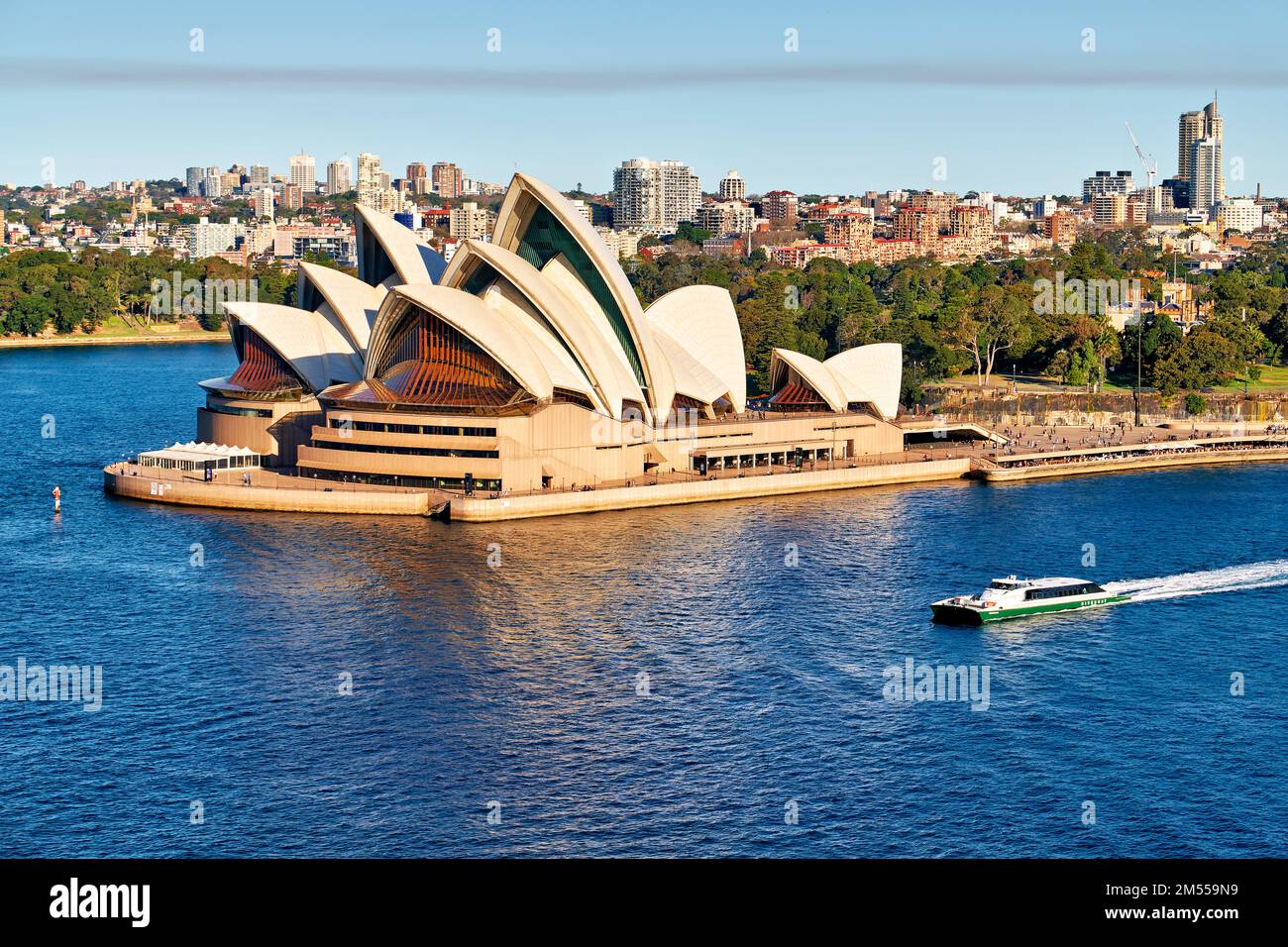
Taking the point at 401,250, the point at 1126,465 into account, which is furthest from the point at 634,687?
the point at 1126,465

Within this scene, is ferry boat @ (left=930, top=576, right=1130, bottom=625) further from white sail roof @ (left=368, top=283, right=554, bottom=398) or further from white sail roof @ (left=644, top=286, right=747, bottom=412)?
white sail roof @ (left=644, top=286, right=747, bottom=412)

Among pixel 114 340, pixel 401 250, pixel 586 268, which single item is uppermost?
pixel 114 340

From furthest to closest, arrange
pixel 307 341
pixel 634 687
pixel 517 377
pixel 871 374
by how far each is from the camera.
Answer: pixel 871 374 → pixel 307 341 → pixel 517 377 → pixel 634 687

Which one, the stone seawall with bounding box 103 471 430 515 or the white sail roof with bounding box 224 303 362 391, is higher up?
the white sail roof with bounding box 224 303 362 391

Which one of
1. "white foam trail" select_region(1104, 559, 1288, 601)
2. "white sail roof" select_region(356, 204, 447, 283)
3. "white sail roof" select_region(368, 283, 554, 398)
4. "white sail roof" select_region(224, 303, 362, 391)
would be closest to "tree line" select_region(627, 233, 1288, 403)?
"white sail roof" select_region(356, 204, 447, 283)

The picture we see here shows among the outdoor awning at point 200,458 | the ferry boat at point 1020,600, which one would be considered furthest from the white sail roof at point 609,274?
the ferry boat at point 1020,600

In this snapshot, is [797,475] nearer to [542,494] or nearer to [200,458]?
[542,494]
